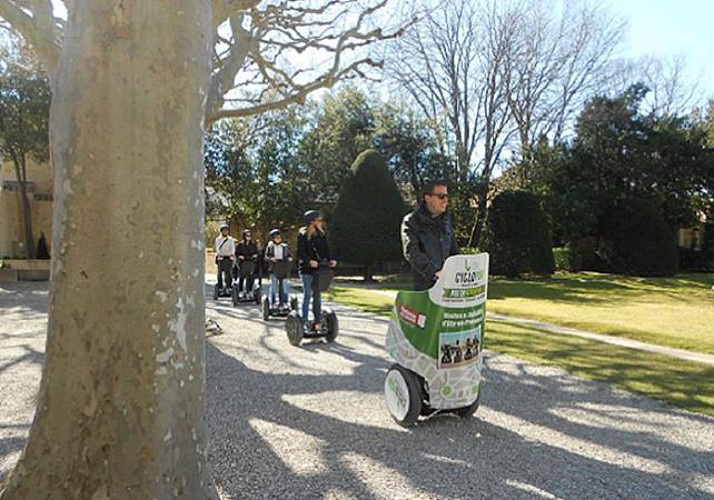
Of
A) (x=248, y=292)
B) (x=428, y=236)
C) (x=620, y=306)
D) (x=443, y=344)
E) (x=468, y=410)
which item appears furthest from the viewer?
(x=620, y=306)

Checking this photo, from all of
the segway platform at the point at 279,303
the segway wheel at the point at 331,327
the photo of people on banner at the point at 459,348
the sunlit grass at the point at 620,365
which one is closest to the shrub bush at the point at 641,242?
the sunlit grass at the point at 620,365

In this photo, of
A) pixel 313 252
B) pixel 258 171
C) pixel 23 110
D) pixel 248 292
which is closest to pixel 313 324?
pixel 313 252

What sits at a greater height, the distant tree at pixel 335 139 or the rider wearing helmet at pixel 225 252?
the distant tree at pixel 335 139

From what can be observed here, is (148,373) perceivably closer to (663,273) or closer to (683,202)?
(663,273)

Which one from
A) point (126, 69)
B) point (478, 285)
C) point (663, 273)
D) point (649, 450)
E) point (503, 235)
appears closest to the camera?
point (126, 69)

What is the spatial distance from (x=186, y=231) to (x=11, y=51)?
18959mm

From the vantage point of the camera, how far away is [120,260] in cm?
214

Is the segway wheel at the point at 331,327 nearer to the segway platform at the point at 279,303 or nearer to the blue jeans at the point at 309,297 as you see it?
the blue jeans at the point at 309,297

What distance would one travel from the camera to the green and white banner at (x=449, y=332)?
167 inches

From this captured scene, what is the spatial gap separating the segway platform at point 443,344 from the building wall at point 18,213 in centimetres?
2344

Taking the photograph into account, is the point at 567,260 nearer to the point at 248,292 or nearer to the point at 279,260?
the point at 248,292

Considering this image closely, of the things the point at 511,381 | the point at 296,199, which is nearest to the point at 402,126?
the point at 296,199

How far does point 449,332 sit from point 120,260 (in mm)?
2768

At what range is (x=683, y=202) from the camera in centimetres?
2897
